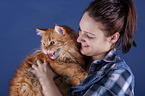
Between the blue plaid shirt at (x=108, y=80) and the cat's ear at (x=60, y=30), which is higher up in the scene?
the cat's ear at (x=60, y=30)

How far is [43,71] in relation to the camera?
124 centimetres

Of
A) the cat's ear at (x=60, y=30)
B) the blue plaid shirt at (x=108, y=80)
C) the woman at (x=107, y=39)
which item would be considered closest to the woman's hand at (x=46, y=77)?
the woman at (x=107, y=39)

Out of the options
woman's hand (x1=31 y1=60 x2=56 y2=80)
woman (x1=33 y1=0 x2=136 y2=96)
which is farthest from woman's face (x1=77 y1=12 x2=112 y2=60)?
woman's hand (x1=31 y1=60 x2=56 y2=80)

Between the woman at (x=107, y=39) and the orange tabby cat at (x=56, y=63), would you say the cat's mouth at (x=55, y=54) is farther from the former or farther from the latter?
the woman at (x=107, y=39)

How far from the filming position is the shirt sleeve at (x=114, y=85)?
1.02 m

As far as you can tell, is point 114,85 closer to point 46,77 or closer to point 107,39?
point 107,39

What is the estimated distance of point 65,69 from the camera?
129 cm

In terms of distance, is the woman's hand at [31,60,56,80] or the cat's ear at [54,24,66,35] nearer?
the woman's hand at [31,60,56,80]

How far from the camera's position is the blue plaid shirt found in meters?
1.04

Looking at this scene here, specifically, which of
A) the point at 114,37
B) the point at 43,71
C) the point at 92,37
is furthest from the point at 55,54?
the point at 114,37

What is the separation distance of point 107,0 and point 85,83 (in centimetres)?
61

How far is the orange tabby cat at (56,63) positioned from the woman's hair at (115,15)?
0.34 m

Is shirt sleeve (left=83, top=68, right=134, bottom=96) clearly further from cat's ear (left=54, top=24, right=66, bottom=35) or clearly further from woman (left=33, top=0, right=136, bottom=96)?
cat's ear (left=54, top=24, right=66, bottom=35)

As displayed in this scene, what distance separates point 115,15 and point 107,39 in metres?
0.18
